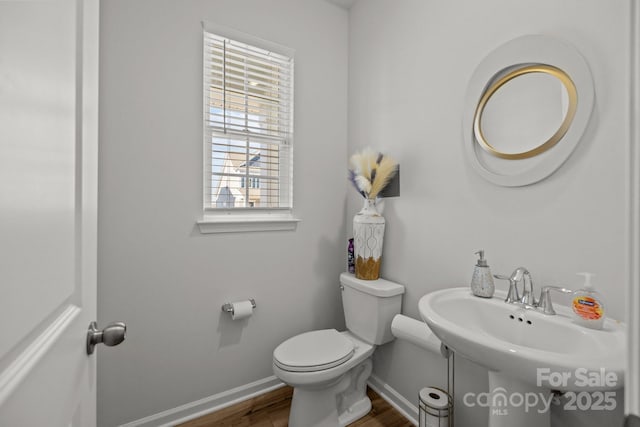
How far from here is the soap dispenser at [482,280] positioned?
115cm

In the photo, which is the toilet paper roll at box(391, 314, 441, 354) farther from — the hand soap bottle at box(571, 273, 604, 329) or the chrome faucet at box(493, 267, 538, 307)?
the hand soap bottle at box(571, 273, 604, 329)

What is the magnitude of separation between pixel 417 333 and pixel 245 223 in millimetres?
1112

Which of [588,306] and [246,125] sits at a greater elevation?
[246,125]

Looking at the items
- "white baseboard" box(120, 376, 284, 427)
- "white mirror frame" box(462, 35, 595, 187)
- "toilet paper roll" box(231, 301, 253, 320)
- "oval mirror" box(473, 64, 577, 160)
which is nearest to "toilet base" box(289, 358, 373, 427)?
"white baseboard" box(120, 376, 284, 427)

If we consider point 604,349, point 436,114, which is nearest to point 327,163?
point 436,114

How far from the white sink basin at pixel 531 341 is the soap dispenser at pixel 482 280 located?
0.03 meters

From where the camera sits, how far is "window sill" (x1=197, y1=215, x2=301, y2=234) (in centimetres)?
158

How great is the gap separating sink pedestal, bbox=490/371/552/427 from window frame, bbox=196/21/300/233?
52.1 inches

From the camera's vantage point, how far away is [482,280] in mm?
1151

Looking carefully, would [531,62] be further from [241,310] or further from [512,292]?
[241,310]

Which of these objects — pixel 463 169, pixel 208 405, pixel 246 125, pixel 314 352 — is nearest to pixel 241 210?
pixel 246 125

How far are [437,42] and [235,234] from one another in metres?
1.53

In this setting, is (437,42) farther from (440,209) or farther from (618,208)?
Result: (618,208)

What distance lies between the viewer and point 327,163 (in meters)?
2.00
